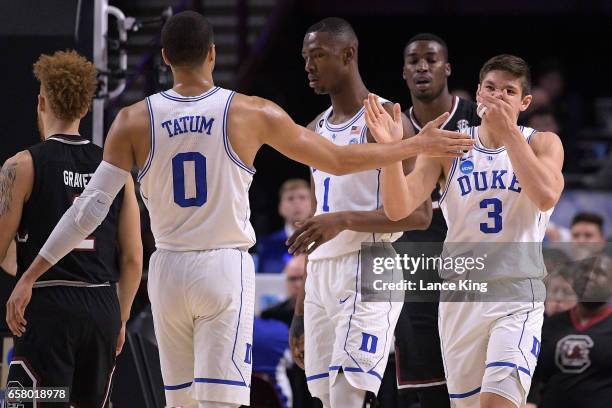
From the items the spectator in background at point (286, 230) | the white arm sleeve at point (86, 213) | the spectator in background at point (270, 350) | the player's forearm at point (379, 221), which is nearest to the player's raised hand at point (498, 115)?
the player's forearm at point (379, 221)

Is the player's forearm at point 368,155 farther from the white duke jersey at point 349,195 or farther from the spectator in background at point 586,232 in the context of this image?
the spectator in background at point 586,232

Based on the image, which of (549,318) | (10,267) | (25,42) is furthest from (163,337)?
(549,318)

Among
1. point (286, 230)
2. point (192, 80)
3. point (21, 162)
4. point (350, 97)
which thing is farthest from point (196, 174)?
point (286, 230)

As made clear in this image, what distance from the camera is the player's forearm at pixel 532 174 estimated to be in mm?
5289

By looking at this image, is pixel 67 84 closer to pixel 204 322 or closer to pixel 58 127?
pixel 58 127

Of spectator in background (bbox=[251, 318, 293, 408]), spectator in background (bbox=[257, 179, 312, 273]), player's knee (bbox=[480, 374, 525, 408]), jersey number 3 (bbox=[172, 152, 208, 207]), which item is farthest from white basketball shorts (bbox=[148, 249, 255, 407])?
spectator in background (bbox=[257, 179, 312, 273])

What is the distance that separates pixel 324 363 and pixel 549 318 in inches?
118

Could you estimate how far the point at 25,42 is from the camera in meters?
7.43

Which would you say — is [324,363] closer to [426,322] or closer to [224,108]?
[426,322]

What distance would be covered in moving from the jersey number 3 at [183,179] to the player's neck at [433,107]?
7.31ft

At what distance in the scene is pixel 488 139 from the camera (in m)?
5.77

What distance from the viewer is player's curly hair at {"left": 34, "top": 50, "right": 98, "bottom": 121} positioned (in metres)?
5.60

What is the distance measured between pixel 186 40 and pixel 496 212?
1829 mm

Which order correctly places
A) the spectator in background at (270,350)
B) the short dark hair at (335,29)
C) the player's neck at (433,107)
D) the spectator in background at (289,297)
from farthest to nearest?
1. the spectator in background at (289,297)
2. the spectator in background at (270,350)
3. the player's neck at (433,107)
4. the short dark hair at (335,29)
